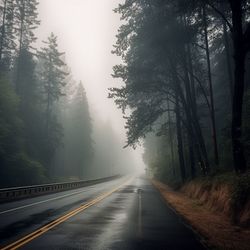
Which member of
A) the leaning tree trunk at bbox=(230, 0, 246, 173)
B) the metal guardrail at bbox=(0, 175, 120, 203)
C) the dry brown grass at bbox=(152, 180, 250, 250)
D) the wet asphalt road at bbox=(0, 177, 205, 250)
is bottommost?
the dry brown grass at bbox=(152, 180, 250, 250)

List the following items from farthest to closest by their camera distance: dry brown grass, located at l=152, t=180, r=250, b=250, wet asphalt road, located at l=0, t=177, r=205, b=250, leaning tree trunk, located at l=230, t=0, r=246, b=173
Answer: leaning tree trunk, located at l=230, t=0, r=246, b=173 → dry brown grass, located at l=152, t=180, r=250, b=250 → wet asphalt road, located at l=0, t=177, r=205, b=250

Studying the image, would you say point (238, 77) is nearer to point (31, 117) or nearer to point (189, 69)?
point (189, 69)

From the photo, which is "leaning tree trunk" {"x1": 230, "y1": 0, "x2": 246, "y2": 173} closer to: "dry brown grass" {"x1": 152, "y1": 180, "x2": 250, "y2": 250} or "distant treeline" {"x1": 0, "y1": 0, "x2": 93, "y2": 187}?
"dry brown grass" {"x1": 152, "y1": 180, "x2": 250, "y2": 250}

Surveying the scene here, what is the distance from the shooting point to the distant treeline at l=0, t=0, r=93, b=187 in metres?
35.1

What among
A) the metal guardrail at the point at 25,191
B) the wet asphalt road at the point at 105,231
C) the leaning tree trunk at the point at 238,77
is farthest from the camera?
the metal guardrail at the point at 25,191

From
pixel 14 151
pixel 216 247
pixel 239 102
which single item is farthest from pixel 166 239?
pixel 14 151

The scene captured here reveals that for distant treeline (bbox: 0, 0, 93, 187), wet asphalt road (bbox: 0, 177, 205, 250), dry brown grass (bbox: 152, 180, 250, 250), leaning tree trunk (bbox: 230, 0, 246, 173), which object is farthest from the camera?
distant treeline (bbox: 0, 0, 93, 187)

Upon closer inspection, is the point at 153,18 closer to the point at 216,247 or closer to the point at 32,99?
the point at 216,247

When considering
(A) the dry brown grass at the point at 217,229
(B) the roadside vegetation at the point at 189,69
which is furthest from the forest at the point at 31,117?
(A) the dry brown grass at the point at 217,229

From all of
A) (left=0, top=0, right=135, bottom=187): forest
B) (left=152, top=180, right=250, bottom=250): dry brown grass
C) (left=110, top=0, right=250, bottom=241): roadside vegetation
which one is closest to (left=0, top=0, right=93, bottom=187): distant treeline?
(left=0, top=0, right=135, bottom=187): forest

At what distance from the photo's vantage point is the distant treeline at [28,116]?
35.1 meters

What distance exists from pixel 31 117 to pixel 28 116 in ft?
1.93

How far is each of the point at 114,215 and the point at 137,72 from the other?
555 inches

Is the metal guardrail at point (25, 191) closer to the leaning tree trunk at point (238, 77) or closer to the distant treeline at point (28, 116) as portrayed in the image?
the distant treeline at point (28, 116)
